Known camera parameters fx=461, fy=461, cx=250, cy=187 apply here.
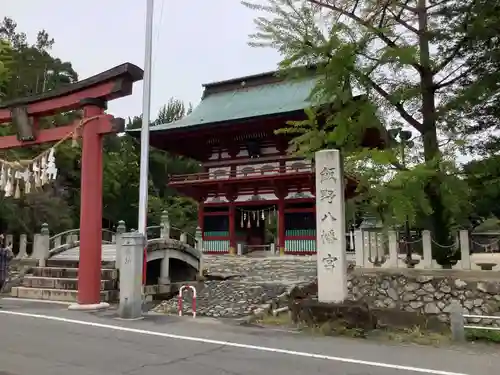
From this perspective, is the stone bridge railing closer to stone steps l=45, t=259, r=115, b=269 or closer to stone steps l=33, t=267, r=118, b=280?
stone steps l=45, t=259, r=115, b=269

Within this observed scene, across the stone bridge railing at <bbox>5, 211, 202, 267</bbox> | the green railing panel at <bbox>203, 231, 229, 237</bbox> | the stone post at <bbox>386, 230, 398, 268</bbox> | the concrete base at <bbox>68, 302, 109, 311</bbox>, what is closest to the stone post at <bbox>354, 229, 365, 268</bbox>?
the stone post at <bbox>386, 230, 398, 268</bbox>

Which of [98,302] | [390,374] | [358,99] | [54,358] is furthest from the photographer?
[98,302]

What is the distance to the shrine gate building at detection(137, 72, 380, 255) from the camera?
925 inches

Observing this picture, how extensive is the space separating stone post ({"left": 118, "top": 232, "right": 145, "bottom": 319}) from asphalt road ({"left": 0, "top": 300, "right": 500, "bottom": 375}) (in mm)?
686

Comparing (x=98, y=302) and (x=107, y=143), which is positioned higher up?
(x=107, y=143)

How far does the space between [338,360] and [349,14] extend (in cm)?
790

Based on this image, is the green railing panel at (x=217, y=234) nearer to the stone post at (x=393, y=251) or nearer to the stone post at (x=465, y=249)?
the stone post at (x=393, y=251)

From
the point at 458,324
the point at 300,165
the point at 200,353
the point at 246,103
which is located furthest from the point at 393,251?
the point at 246,103

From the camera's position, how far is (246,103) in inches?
1095

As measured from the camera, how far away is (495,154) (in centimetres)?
1047

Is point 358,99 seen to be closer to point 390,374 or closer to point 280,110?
point 390,374

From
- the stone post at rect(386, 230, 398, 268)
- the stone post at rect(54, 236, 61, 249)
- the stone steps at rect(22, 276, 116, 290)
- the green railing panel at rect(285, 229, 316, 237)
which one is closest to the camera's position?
the stone post at rect(386, 230, 398, 268)

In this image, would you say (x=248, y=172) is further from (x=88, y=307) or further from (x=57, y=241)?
(x=88, y=307)

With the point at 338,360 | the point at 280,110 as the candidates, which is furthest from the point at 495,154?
the point at 280,110
